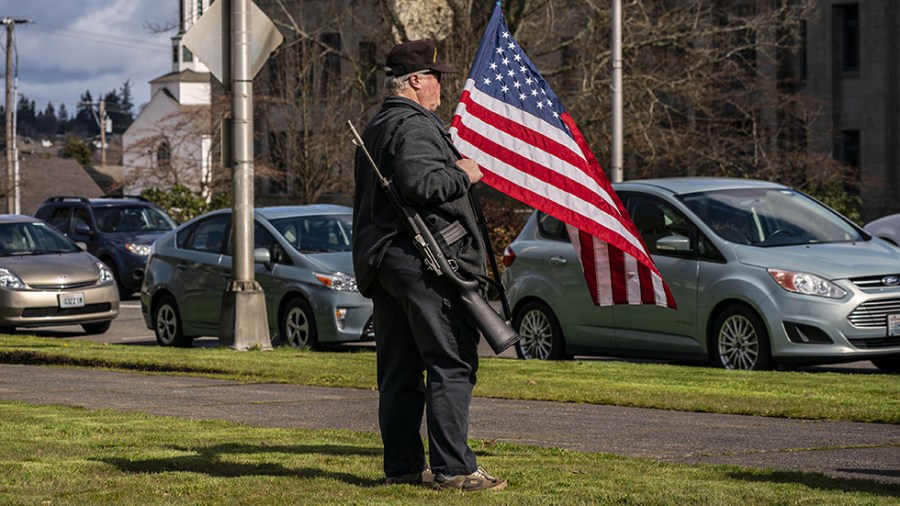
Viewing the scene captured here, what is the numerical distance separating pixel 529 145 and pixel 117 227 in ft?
73.7

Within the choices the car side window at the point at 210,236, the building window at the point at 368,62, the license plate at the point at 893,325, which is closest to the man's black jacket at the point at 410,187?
the license plate at the point at 893,325

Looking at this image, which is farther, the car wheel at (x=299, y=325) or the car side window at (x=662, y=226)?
the car wheel at (x=299, y=325)

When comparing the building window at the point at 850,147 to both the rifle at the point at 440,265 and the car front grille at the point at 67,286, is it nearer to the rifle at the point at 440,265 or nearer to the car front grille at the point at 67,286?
the car front grille at the point at 67,286

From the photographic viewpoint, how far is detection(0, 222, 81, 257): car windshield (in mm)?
20672

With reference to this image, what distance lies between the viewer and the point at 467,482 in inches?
262

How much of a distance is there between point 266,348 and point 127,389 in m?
3.99

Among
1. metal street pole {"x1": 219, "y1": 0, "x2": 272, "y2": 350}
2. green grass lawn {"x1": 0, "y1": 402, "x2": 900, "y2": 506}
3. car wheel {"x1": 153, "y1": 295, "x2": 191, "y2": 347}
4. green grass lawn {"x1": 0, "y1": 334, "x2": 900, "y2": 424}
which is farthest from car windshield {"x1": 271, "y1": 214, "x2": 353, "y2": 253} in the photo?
green grass lawn {"x1": 0, "y1": 402, "x2": 900, "y2": 506}

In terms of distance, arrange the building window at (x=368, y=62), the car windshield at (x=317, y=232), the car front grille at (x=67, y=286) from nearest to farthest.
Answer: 1. the car windshield at (x=317, y=232)
2. the car front grille at (x=67, y=286)
3. the building window at (x=368, y=62)

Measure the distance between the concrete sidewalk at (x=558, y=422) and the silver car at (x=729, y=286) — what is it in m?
2.97

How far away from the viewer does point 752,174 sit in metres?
39.7

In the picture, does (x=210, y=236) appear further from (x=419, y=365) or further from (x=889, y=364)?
(x=419, y=365)

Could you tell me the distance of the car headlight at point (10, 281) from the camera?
19.6 m

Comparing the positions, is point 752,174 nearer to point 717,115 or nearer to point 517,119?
point 717,115

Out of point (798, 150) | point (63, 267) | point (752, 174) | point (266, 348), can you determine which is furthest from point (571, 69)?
point (266, 348)
